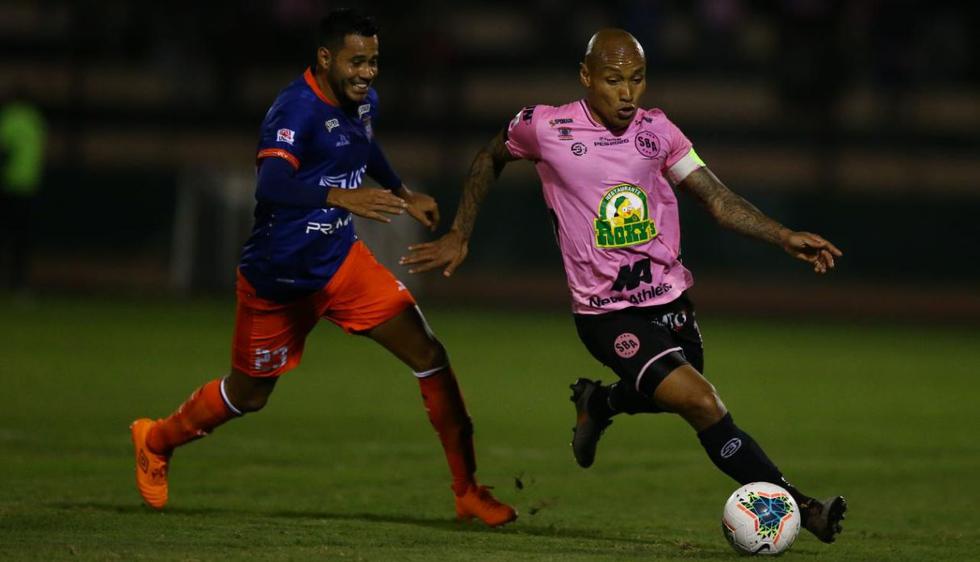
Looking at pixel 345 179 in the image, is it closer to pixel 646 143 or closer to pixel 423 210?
pixel 423 210

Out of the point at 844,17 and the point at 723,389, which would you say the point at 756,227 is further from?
the point at 844,17

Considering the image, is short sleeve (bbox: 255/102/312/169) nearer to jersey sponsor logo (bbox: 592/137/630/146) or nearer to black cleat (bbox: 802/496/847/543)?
jersey sponsor logo (bbox: 592/137/630/146)

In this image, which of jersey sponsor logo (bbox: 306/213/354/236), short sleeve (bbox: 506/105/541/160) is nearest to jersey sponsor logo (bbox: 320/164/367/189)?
jersey sponsor logo (bbox: 306/213/354/236)

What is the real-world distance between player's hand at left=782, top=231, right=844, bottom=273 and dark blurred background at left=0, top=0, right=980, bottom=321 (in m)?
13.9

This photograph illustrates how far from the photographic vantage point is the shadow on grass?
679 centimetres

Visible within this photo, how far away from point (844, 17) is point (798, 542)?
18.0 meters

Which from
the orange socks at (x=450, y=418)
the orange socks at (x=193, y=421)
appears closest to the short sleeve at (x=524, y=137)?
the orange socks at (x=450, y=418)

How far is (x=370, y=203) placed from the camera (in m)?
6.48

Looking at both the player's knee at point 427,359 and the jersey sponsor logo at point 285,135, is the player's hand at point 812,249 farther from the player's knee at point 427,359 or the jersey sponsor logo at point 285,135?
the jersey sponsor logo at point 285,135

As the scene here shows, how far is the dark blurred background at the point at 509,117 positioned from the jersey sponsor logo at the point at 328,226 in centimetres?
1273

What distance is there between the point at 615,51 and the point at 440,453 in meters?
3.77

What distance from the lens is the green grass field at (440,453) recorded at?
6652 mm

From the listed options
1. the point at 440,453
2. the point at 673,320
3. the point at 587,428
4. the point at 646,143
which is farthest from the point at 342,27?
the point at 440,453

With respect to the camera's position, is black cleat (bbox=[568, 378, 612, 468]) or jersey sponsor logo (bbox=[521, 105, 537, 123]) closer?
jersey sponsor logo (bbox=[521, 105, 537, 123])
